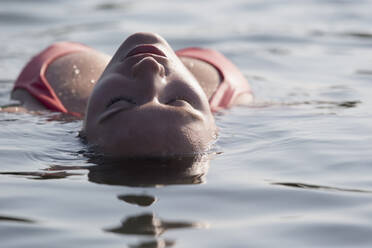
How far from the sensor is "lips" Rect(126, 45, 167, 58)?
153 inches

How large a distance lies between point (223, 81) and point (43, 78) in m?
1.13

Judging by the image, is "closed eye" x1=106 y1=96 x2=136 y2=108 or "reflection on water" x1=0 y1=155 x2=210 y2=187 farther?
"closed eye" x1=106 y1=96 x2=136 y2=108

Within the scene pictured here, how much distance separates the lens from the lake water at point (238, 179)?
2.93 metres

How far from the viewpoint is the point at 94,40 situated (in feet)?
27.1

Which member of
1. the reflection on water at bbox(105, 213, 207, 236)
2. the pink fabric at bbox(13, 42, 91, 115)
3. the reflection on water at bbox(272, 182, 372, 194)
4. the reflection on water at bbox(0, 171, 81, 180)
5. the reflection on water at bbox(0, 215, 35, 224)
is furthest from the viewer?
the pink fabric at bbox(13, 42, 91, 115)

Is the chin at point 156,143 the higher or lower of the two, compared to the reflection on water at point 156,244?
higher

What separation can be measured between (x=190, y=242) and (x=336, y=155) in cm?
146

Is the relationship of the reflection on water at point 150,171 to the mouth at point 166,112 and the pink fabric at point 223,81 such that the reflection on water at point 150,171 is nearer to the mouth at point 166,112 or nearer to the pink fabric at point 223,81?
the mouth at point 166,112

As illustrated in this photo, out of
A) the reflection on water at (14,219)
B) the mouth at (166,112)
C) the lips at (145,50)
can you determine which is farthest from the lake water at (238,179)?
the lips at (145,50)

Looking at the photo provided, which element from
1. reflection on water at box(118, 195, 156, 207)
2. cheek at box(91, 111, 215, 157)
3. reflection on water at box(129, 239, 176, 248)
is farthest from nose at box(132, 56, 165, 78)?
reflection on water at box(129, 239, 176, 248)

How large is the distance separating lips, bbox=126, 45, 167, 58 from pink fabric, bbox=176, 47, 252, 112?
109cm

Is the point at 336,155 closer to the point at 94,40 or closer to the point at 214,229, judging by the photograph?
the point at 214,229

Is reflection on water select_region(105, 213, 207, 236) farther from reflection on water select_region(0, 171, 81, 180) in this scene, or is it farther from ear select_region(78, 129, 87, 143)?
ear select_region(78, 129, 87, 143)

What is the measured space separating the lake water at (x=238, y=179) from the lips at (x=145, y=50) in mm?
551
